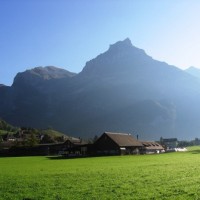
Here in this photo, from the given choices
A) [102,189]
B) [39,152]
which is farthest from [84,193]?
[39,152]

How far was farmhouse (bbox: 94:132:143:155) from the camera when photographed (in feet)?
338

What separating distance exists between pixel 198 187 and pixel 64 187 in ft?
27.0

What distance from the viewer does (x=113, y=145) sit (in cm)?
10369

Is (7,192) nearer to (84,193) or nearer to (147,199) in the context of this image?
(84,193)

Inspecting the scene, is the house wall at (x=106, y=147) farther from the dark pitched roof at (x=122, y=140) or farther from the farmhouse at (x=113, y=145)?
the dark pitched roof at (x=122, y=140)

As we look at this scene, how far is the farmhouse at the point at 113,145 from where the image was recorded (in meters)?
103

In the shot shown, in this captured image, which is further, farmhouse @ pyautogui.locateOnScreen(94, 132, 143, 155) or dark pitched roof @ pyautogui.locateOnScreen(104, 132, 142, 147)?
dark pitched roof @ pyautogui.locateOnScreen(104, 132, 142, 147)

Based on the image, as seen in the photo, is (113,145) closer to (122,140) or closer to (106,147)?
(106,147)

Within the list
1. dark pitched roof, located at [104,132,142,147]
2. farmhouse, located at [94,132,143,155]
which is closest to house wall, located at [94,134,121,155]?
farmhouse, located at [94,132,143,155]

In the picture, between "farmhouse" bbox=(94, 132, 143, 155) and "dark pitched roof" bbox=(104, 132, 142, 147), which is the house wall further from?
"dark pitched roof" bbox=(104, 132, 142, 147)

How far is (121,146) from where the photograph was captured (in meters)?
103

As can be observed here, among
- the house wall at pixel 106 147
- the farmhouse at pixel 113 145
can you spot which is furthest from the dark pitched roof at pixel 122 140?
the house wall at pixel 106 147

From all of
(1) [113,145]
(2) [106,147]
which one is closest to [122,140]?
(1) [113,145]

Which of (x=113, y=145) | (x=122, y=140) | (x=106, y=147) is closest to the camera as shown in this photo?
(x=113, y=145)
